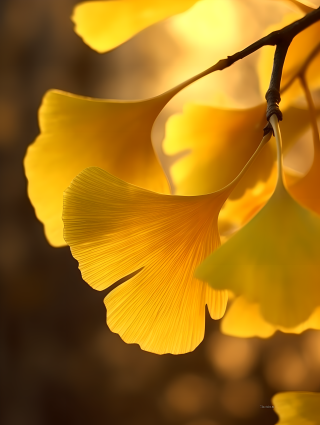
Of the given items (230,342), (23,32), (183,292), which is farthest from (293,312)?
(23,32)

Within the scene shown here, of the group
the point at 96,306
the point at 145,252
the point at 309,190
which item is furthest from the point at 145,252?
the point at 96,306

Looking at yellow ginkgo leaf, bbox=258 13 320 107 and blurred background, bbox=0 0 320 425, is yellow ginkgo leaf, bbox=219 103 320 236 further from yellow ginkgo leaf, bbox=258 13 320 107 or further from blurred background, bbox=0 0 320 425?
blurred background, bbox=0 0 320 425

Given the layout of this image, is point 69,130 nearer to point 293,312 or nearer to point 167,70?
point 293,312

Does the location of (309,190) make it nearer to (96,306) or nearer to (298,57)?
(298,57)

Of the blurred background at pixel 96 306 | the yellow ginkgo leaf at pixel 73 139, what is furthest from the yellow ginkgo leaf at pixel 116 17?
the blurred background at pixel 96 306

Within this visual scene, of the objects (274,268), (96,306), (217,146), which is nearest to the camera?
(274,268)

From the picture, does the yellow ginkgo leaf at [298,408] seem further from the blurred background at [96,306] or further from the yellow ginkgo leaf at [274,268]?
the blurred background at [96,306]
